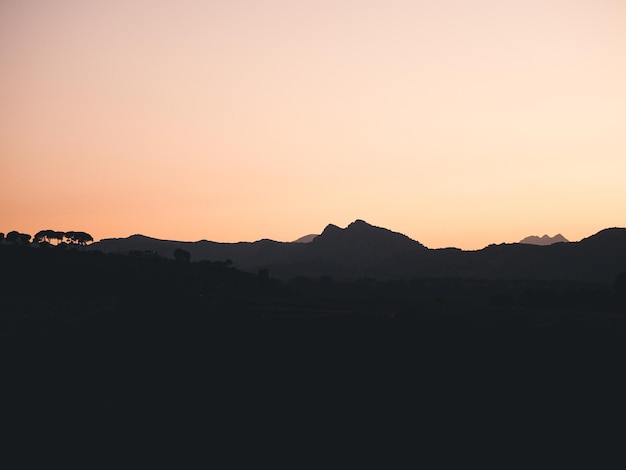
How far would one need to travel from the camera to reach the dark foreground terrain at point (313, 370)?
1497 inches

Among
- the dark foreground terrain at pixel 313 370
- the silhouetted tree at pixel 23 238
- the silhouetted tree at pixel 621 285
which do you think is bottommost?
the dark foreground terrain at pixel 313 370

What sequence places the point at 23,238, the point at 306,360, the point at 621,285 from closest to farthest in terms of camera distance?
the point at 306,360 → the point at 621,285 → the point at 23,238

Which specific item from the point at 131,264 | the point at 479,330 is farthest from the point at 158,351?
the point at 131,264

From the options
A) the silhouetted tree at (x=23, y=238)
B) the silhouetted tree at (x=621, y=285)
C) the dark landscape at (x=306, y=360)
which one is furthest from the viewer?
the silhouetted tree at (x=23, y=238)

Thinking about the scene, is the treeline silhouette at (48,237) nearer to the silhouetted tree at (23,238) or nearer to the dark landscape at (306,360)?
the silhouetted tree at (23,238)

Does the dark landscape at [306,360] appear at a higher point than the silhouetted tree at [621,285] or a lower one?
lower

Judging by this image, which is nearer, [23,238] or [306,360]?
[306,360]

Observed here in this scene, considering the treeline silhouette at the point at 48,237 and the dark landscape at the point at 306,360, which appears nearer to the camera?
the dark landscape at the point at 306,360

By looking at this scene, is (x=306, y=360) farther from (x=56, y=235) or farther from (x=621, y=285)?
(x=56, y=235)

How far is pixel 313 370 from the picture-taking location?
49094mm

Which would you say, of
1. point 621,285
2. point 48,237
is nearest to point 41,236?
point 48,237

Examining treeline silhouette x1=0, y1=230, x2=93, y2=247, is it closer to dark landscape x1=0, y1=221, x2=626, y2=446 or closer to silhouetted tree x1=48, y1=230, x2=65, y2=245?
silhouetted tree x1=48, y1=230, x2=65, y2=245

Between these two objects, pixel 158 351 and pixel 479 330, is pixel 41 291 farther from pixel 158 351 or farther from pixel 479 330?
pixel 479 330

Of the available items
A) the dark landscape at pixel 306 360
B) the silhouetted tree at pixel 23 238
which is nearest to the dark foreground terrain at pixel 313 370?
the dark landscape at pixel 306 360
